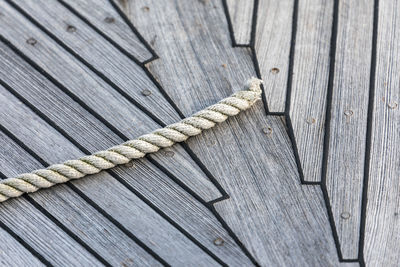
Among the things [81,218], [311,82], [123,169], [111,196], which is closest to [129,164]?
[123,169]

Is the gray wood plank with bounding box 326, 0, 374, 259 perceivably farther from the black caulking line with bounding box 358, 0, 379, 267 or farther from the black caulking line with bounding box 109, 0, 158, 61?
the black caulking line with bounding box 109, 0, 158, 61

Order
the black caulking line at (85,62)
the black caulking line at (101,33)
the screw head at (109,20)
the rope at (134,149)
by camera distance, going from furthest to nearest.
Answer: the screw head at (109,20)
the black caulking line at (101,33)
the black caulking line at (85,62)
the rope at (134,149)

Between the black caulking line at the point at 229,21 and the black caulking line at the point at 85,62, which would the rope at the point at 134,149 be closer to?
the black caulking line at the point at 85,62

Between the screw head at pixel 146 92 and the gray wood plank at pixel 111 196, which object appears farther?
the screw head at pixel 146 92

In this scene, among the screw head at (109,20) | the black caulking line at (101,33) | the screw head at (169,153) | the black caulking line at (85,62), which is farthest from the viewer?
the screw head at (109,20)

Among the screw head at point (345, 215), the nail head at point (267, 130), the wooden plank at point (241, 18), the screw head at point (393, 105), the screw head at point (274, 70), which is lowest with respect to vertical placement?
the screw head at point (345, 215)

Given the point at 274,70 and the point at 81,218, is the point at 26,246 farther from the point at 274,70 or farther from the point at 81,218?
the point at 274,70

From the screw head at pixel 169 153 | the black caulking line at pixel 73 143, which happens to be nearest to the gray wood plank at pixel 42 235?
the black caulking line at pixel 73 143
